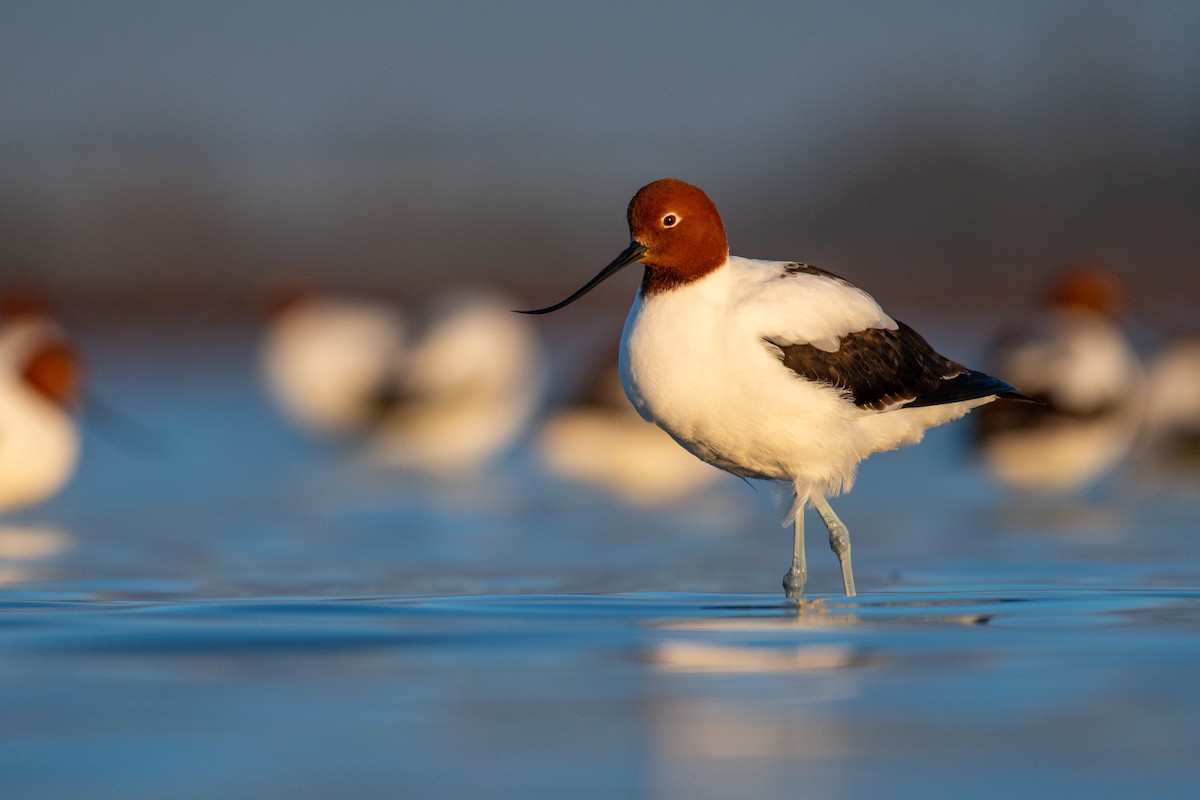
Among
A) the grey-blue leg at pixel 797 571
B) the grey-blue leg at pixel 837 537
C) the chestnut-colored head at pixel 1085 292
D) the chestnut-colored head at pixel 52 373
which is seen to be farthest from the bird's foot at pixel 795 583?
the chestnut-colored head at pixel 1085 292

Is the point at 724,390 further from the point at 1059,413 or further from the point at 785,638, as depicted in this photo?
the point at 1059,413

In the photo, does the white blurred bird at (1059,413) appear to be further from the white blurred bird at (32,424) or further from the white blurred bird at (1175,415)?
the white blurred bird at (32,424)

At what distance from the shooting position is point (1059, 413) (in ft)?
41.4

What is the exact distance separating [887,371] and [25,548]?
4.40m

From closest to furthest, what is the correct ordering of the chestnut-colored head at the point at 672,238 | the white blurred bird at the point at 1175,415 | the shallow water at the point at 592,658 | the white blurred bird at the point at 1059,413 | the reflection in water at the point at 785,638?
1. the shallow water at the point at 592,658
2. the reflection in water at the point at 785,638
3. the chestnut-colored head at the point at 672,238
4. the white blurred bird at the point at 1059,413
5. the white blurred bird at the point at 1175,415

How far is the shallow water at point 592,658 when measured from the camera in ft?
14.2

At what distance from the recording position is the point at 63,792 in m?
4.16

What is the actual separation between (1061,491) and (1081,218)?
119ft

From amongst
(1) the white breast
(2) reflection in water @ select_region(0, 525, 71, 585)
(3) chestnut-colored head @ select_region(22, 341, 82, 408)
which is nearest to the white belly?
(1) the white breast

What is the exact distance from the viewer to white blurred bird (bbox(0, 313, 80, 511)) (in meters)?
11.2

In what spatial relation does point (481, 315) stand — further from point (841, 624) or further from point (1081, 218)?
point (1081, 218)

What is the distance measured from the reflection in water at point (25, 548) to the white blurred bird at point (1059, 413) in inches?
236

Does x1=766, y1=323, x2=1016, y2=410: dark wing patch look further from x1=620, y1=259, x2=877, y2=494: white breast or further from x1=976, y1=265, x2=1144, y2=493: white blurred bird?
x1=976, y1=265, x2=1144, y2=493: white blurred bird

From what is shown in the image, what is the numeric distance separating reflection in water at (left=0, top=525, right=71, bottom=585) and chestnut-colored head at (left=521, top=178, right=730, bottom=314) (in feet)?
8.75
